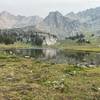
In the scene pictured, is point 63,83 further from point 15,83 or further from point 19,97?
point 19,97

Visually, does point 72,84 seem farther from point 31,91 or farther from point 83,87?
point 31,91

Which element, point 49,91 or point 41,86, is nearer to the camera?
point 49,91

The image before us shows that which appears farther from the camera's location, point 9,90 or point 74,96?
point 9,90

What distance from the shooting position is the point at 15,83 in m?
38.2

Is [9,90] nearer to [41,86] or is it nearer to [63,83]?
[41,86]

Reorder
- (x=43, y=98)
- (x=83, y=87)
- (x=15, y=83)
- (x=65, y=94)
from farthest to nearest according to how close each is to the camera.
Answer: (x=15, y=83)
(x=83, y=87)
(x=65, y=94)
(x=43, y=98)

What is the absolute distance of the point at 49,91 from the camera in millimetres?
32719

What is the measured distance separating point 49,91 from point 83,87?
4.96 metres

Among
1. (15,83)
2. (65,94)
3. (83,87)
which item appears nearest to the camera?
(65,94)

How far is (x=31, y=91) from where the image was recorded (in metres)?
32.4

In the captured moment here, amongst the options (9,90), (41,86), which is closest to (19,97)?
(9,90)

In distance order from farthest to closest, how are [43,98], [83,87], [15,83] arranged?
[15,83], [83,87], [43,98]

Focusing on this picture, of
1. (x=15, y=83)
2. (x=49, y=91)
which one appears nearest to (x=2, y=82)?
(x=15, y=83)

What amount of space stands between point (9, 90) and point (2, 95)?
3.15 m
